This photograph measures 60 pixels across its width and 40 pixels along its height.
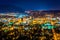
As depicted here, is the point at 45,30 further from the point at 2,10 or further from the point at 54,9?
the point at 2,10

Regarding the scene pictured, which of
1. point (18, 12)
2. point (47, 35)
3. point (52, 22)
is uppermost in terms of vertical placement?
point (18, 12)

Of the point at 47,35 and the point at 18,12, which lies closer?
the point at 47,35

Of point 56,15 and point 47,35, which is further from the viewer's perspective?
point 56,15

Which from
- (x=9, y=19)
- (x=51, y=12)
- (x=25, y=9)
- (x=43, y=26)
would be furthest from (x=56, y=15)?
(x=9, y=19)

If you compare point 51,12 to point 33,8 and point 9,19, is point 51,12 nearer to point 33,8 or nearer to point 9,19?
point 33,8

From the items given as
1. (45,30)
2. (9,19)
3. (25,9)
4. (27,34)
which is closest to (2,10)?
(9,19)

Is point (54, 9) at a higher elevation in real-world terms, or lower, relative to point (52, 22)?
higher

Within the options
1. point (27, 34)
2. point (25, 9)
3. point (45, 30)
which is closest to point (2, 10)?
point (25, 9)

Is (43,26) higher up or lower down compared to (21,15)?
lower down

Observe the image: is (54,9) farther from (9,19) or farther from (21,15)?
(9,19)
